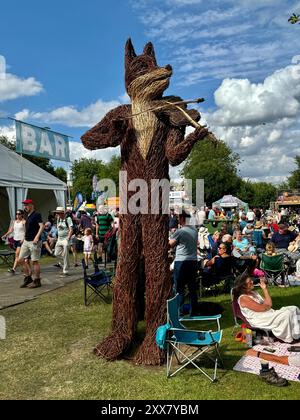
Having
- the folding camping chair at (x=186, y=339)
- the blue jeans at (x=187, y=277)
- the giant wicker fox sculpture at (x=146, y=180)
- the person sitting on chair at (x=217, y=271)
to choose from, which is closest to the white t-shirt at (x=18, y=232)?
the person sitting on chair at (x=217, y=271)

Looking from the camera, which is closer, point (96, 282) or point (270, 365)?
point (270, 365)

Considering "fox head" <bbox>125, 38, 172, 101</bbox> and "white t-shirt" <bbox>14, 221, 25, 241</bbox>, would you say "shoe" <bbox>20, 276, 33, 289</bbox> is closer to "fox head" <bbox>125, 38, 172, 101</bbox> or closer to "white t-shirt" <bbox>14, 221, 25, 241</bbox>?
"white t-shirt" <bbox>14, 221, 25, 241</bbox>

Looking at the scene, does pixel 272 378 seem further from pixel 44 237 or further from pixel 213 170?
pixel 213 170

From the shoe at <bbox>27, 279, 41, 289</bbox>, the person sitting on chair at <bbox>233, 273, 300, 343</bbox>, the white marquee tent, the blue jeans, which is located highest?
the white marquee tent

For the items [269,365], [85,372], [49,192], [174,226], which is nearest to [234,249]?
[174,226]

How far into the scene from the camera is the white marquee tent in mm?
15445

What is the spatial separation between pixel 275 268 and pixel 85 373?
5.63m

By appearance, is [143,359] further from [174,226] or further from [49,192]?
[49,192]

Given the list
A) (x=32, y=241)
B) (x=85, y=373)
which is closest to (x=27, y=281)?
(x=32, y=241)

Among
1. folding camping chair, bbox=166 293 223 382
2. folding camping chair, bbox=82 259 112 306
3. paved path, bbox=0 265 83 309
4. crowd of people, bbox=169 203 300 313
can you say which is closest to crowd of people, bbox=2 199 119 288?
paved path, bbox=0 265 83 309

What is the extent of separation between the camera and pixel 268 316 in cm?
535
